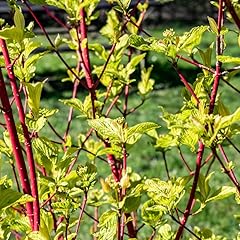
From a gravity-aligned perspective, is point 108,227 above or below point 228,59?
below

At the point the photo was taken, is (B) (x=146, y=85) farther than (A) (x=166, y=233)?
Yes

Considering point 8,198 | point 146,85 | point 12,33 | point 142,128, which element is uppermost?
point 146,85

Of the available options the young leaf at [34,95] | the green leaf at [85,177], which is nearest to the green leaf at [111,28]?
the young leaf at [34,95]

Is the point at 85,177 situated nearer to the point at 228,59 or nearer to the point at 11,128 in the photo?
the point at 11,128

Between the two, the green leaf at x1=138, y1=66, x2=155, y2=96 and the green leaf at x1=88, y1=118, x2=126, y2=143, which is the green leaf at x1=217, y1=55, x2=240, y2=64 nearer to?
the green leaf at x1=88, y1=118, x2=126, y2=143

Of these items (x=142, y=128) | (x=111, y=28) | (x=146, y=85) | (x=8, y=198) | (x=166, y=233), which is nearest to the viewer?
(x=8, y=198)

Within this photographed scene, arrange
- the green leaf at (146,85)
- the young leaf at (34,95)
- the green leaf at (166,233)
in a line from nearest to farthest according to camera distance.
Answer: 1. the young leaf at (34,95)
2. the green leaf at (166,233)
3. the green leaf at (146,85)

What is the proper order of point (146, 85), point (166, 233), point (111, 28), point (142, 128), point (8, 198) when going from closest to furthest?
1. point (8, 198)
2. point (142, 128)
3. point (166, 233)
4. point (111, 28)
5. point (146, 85)

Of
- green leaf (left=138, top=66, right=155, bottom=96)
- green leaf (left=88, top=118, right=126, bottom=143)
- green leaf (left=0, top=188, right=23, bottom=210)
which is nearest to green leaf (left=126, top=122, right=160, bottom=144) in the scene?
green leaf (left=88, top=118, right=126, bottom=143)

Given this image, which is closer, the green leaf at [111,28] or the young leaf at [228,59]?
the young leaf at [228,59]

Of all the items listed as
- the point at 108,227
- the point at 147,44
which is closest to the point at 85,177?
the point at 108,227

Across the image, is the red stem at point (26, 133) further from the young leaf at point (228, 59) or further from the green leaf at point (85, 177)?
the young leaf at point (228, 59)

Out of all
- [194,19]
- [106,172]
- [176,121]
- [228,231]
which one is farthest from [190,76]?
[176,121]

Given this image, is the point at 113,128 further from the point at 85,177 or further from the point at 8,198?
the point at 8,198
